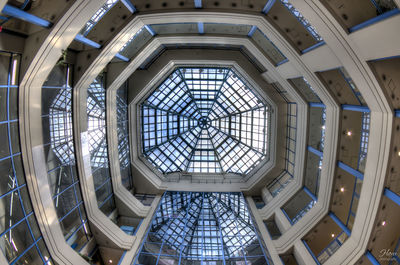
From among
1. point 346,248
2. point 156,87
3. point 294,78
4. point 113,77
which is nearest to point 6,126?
point 113,77

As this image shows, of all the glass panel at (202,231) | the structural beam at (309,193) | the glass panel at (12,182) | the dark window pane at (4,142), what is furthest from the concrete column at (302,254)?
the dark window pane at (4,142)

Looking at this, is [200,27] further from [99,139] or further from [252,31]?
[99,139]

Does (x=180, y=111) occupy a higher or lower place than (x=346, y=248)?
higher

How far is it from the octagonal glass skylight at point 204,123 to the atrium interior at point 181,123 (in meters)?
0.17

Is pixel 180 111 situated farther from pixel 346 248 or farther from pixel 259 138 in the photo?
pixel 346 248

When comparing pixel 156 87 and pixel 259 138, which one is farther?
pixel 259 138

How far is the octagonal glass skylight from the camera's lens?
2230 centimetres

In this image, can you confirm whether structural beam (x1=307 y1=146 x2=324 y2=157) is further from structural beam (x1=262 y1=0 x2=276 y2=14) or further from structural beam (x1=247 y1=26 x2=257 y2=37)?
structural beam (x1=262 y1=0 x2=276 y2=14)

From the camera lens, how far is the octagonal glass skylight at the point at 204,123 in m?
22.3

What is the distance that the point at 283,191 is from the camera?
18625 mm

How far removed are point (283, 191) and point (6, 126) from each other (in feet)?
61.1

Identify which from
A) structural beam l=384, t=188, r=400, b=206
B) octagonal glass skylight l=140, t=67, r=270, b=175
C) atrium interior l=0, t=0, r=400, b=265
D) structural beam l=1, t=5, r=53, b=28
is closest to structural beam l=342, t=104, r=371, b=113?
atrium interior l=0, t=0, r=400, b=265

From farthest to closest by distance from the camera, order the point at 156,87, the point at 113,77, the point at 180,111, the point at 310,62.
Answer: the point at 180,111 < the point at 156,87 < the point at 113,77 < the point at 310,62

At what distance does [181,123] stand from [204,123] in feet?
9.22
